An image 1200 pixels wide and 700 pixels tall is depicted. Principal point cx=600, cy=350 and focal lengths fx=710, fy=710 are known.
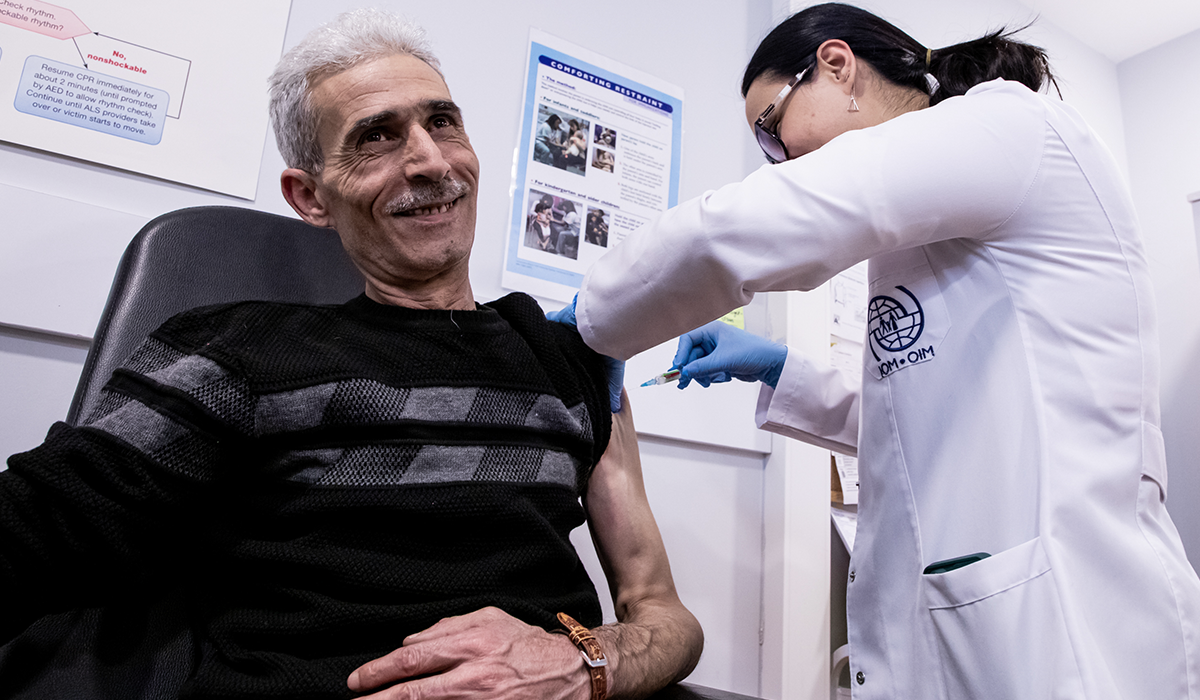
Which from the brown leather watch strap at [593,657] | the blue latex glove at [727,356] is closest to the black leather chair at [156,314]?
the brown leather watch strap at [593,657]

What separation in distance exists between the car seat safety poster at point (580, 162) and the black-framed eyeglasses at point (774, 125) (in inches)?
22.0

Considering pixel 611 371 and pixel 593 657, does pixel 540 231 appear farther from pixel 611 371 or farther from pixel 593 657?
pixel 593 657

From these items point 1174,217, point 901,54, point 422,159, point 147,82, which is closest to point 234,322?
point 422,159

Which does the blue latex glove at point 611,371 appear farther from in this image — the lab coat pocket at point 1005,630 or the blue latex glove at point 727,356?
the lab coat pocket at point 1005,630

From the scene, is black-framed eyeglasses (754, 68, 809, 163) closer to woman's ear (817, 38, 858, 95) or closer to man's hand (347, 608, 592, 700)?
woman's ear (817, 38, 858, 95)

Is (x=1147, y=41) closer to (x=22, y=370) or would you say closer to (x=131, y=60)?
(x=131, y=60)

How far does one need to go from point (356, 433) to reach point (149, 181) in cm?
66

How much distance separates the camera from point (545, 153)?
5.23ft

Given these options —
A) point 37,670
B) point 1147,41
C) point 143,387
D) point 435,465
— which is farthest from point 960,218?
point 1147,41

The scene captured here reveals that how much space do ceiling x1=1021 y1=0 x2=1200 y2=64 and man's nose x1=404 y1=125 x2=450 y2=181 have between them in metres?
2.54

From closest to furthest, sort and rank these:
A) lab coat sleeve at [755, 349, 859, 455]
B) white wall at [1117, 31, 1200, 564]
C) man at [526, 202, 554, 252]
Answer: lab coat sleeve at [755, 349, 859, 455] < man at [526, 202, 554, 252] < white wall at [1117, 31, 1200, 564]

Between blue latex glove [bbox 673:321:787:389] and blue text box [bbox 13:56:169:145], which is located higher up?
blue text box [bbox 13:56:169:145]

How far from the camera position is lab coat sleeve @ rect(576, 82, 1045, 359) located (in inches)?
31.1

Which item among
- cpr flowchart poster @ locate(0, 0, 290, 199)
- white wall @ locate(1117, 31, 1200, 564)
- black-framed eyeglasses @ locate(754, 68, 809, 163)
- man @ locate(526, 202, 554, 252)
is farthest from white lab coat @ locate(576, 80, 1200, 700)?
white wall @ locate(1117, 31, 1200, 564)
